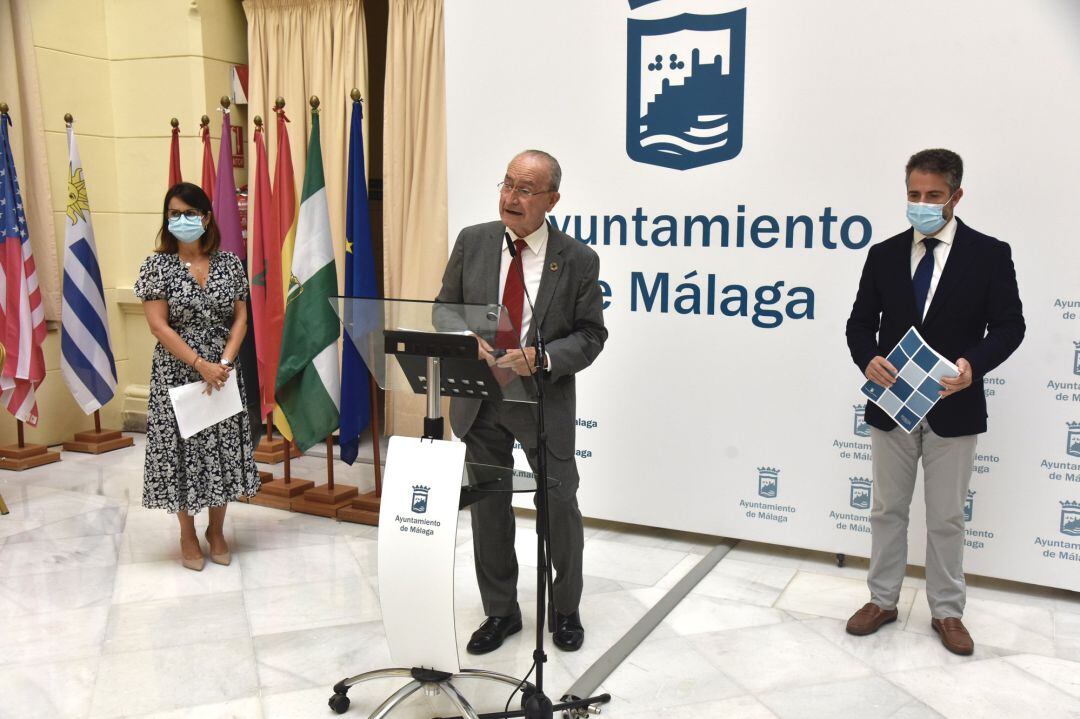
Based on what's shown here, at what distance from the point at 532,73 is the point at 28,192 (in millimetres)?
3610

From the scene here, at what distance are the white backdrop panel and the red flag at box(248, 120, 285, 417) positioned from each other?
966 mm

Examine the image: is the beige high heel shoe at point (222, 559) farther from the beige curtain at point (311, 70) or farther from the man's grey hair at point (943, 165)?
the man's grey hair at point (943, 165)

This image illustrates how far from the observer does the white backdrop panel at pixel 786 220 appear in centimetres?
342

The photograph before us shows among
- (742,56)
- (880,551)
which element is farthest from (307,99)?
(880,551)

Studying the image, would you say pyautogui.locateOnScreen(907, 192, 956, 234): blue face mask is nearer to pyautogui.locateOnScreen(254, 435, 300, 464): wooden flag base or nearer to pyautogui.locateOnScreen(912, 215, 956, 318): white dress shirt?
pyautogui.locateOnScreen(912, 215, 956, 318): white dress shirt

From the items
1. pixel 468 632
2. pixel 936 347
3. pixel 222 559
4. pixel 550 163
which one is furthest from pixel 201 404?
pixel 936 347

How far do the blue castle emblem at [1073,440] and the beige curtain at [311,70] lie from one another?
3966 millimetres

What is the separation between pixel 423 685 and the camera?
2566 millimetres

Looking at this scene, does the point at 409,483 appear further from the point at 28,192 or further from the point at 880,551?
the point at 28,192

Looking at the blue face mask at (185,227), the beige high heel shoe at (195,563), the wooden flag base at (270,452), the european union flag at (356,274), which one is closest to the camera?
the blue face mask at (185,227)

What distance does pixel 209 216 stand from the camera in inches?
150

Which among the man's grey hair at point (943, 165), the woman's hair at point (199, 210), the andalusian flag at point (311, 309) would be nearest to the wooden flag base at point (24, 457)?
the andalusian flag at point (311, 309)

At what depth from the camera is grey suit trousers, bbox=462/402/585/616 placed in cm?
302

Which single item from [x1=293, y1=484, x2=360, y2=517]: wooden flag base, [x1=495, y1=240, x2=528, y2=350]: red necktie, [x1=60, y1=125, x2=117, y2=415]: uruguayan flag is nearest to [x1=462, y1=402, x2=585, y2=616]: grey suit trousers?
[x1=495, y1=240, x2=528, y2=350]: red necktie
